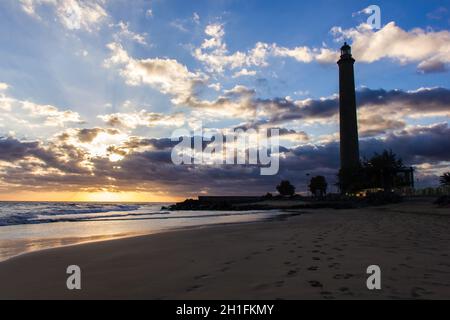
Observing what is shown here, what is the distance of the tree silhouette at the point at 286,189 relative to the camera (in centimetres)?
13150

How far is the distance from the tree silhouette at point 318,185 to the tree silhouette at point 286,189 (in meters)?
7.04

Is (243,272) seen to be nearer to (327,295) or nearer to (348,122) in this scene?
(327,295)

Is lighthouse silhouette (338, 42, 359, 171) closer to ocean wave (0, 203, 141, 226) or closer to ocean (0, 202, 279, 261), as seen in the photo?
ocean wave (0, 203, 141, 226)

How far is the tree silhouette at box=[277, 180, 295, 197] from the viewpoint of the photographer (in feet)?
431

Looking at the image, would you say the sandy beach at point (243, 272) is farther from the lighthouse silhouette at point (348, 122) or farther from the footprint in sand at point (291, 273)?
the lighthouse silhouette at point (348, 122)

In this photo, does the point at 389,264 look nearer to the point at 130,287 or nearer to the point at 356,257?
the point at 356,257

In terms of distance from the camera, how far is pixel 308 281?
18.3 feet

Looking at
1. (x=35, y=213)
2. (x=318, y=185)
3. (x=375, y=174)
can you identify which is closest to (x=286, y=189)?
(x=318, y=185)

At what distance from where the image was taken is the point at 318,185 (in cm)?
12900

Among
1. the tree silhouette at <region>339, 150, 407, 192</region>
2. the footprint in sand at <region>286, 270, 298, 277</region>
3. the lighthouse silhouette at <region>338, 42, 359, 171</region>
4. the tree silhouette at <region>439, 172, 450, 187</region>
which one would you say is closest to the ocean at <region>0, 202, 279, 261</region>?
the footprint in sand at <region>286, 270, 298, 277</region>

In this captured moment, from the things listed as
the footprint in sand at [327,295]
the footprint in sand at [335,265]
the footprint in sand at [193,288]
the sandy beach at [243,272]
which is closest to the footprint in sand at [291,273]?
the sandy beach at [243,272]

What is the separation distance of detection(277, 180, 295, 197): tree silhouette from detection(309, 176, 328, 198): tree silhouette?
7.04 meters
